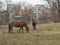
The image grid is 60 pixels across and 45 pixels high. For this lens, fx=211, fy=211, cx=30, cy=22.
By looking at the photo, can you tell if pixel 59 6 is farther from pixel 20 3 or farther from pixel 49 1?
pixel 20 3

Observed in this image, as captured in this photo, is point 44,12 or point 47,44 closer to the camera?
point 47,44

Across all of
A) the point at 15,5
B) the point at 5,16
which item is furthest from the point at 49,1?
the point at 15,5

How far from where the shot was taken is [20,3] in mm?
79188

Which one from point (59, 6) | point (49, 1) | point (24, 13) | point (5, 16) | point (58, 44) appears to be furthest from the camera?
point (24, 13)

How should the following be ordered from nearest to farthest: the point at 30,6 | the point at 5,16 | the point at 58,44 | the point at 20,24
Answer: the point at 58,44 < the point at 20,24 < the point at 5,16 < the point at 30,6

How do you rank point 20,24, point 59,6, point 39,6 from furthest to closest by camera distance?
point 39,6 < point 59,6 < point 20,24

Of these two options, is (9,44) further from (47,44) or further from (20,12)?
(20,12)

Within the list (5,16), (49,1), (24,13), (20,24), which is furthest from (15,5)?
(20,24)

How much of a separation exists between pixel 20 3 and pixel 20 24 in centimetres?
5941

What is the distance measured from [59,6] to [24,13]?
18.9 m

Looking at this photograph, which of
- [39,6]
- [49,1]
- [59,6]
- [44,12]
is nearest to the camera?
[59,6]

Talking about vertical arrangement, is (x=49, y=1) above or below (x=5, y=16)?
above

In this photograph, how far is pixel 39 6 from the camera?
283 feet

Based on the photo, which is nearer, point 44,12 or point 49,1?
point 49,1
